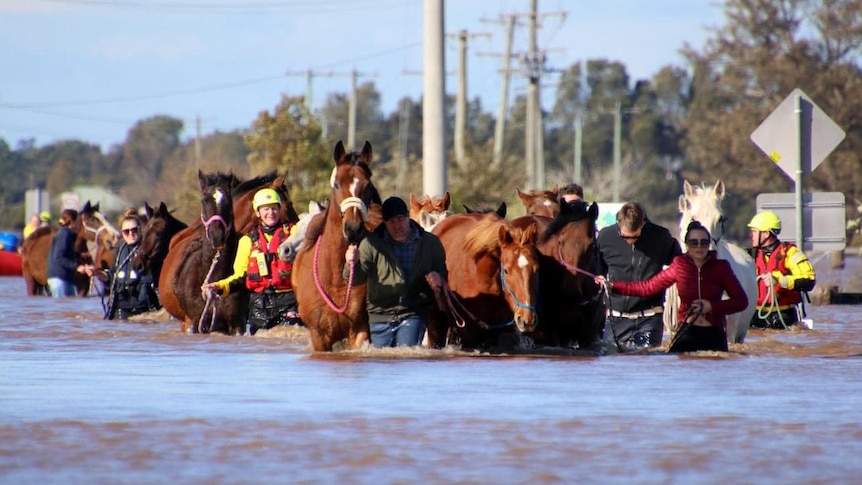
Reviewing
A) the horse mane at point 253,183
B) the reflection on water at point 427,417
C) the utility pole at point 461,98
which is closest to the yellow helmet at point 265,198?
the horse mane at point 253,183

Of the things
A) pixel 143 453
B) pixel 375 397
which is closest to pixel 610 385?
pixel 375 397

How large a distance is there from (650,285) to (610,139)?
10439 centimetres

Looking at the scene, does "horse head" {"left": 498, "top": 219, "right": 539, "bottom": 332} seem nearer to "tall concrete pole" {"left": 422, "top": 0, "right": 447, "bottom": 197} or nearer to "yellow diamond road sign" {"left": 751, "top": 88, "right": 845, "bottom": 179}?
"yellow diamond road sign" {"left": 751, "top": 88, "right": 845, "bottom": 179}

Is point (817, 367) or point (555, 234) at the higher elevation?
point (555, 234)

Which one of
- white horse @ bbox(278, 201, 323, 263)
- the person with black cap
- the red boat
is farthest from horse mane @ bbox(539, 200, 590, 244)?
the red boat

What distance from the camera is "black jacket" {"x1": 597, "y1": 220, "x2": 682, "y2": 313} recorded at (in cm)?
1416

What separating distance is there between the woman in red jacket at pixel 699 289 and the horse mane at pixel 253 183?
604 cm

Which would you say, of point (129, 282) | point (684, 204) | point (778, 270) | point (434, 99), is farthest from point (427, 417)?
point (434, 99)

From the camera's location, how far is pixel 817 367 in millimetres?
13141

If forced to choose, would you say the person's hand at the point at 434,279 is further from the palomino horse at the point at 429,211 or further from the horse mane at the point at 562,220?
the palomino horse at the point at 429,211

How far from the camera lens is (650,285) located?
13352 mm

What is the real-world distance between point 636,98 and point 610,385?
10944cm

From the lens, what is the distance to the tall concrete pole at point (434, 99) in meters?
24.5

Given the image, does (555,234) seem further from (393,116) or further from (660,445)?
(393,116)
